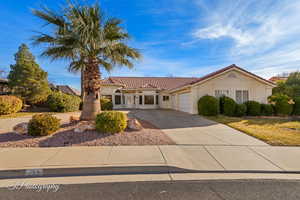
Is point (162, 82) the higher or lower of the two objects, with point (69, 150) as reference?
higher

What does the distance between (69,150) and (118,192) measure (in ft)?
9.61

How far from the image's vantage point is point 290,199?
102 inches

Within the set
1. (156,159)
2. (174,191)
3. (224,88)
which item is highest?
(224,88)

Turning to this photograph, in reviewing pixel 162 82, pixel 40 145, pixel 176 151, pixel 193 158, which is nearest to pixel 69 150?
pixel 40 145

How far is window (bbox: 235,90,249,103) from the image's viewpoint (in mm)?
13445

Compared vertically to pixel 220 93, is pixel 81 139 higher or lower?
lower

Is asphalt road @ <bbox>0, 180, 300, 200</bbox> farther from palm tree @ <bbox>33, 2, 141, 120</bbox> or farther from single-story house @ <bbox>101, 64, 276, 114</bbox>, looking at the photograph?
single-story house @ <bbox>101, 64, 276, 114</bbox>

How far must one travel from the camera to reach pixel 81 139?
559 cm

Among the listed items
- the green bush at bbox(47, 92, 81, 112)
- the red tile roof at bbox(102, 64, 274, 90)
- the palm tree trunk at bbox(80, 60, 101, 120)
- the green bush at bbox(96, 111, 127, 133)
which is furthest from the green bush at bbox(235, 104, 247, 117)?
the green bush at bbox(47, 92, 81, 112)

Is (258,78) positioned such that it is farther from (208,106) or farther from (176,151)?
(176,151)

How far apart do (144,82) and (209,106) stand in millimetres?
14736

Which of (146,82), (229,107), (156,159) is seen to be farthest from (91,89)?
(146,82)

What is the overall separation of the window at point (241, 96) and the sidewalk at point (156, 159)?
9217mm

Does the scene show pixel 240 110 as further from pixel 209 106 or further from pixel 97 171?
pixel 97 171
